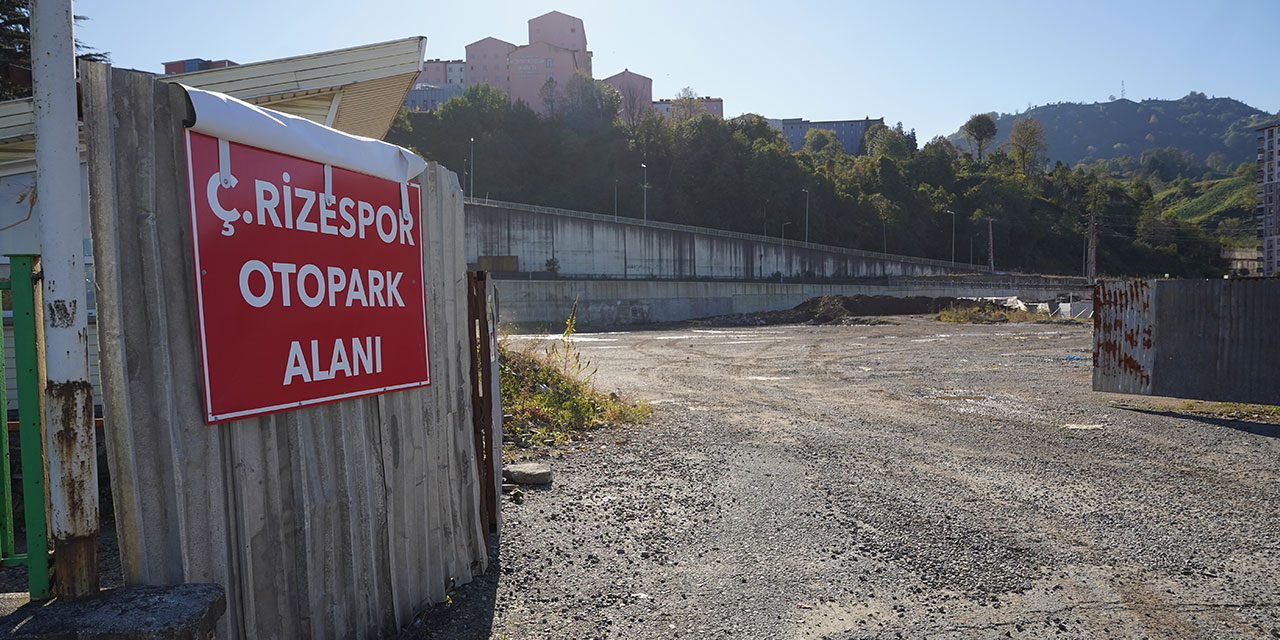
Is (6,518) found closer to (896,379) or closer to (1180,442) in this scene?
(1180,442)

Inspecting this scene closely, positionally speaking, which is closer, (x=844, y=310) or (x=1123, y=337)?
(x=1123, y=337)

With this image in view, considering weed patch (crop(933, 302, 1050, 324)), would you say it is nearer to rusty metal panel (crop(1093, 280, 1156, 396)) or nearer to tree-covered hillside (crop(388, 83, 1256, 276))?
rusty metal panel (crop(1093, 280, 1156, 396))

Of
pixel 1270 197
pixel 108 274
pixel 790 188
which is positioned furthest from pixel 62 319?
pixel 1270 197

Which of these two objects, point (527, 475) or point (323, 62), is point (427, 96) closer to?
point (323, 62)

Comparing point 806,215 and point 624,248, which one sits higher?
point 806,215

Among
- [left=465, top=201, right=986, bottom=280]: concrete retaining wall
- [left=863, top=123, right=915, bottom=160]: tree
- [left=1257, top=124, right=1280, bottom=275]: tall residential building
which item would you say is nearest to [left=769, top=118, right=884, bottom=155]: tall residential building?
[left=863, top=123, right=915, bottom=160]: tree

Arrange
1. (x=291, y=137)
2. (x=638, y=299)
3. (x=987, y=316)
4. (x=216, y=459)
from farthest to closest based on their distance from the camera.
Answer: (x=638, y=299), (x=987, y=316), (x=291, y=137), (x=216, y=459)

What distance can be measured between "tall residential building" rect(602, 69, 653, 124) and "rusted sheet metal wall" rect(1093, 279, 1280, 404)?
12700cm

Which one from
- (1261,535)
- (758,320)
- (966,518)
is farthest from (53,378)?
(758,320)

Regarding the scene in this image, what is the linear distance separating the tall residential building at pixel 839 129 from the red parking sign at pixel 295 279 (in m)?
189

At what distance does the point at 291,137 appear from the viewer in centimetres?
331

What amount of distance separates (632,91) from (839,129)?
72968 mm

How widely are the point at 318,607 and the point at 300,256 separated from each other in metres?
1.58

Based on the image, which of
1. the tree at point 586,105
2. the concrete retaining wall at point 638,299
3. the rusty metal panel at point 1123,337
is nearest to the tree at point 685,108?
the tree at point 586,105
